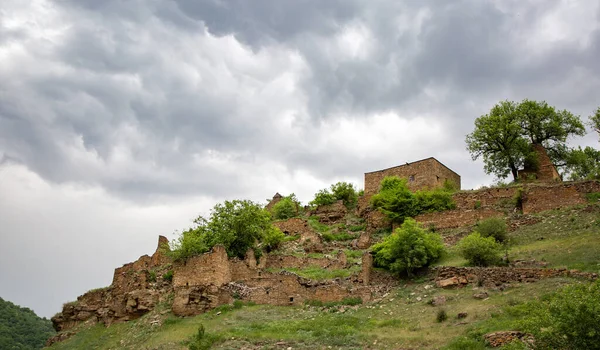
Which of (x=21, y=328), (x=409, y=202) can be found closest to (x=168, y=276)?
(x=409, y=202)

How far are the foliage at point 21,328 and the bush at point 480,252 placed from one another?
4005 cm

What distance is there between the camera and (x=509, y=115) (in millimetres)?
45906

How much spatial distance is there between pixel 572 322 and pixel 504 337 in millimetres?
4576

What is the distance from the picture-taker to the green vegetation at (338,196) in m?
49.6

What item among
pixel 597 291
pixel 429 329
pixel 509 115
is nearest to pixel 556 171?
pixel 509 115

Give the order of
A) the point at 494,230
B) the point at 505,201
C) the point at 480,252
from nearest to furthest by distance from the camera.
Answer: the point at 480,252 → the point at 494,230 → the point at 505,201

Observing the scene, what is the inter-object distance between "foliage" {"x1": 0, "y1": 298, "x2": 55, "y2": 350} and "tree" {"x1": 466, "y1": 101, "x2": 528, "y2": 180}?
42109 millimetres

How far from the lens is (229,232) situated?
35.8 m

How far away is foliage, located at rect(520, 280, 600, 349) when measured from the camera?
48.2ft

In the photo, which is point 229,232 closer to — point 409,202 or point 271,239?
point 271,239

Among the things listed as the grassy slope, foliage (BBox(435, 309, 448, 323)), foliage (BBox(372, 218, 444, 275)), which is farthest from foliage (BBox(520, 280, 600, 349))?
foliage (BBox(372, 218, 444, 275))

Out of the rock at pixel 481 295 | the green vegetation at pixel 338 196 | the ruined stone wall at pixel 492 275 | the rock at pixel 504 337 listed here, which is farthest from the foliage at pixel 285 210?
the rock at pixel 504 337

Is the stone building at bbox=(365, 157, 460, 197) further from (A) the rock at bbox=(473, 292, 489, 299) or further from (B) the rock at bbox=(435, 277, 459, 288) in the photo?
(A) the rock at bbox=(473, 292, 489, 299)

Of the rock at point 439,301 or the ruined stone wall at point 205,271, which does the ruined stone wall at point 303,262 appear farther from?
the rock at point 439,301
